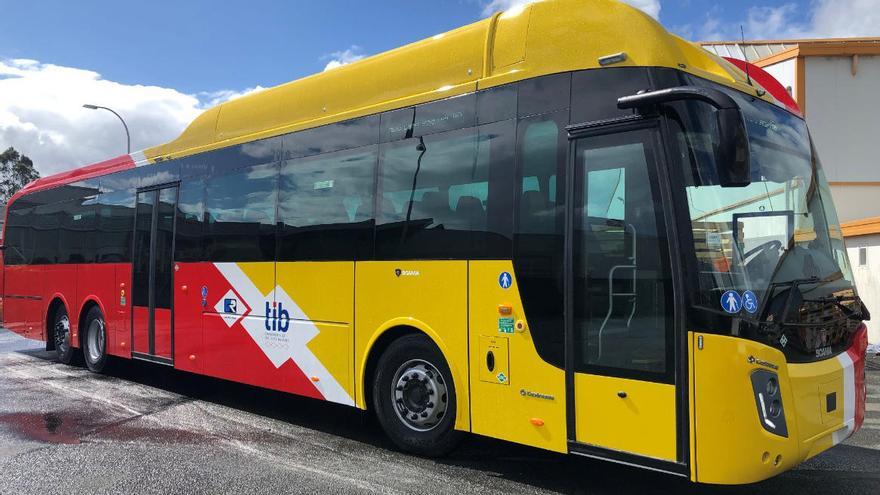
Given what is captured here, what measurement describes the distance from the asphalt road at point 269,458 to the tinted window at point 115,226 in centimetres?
224

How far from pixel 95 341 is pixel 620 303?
30.6ft

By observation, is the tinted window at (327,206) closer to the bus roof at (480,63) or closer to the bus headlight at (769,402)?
the bus roof at (480,63)

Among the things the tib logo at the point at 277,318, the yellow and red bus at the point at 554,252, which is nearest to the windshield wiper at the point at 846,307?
the yellow and red bus at the point at 554,252

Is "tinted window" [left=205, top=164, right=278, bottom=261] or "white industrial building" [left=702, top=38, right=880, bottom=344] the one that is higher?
"white industrial building" [left=702, top=38, right=880, bottom=344]

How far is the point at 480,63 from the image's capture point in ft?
18.3

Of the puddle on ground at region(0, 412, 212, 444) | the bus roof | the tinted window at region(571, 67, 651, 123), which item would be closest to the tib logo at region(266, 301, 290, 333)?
the puddle on ground at region(0, 412, 212, 444)

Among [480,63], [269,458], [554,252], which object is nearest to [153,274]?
[269,458]

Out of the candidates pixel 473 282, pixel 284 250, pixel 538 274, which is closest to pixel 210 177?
pixel 284 250

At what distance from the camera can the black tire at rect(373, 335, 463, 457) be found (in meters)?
5.64

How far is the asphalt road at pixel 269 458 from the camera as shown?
5.17 metres

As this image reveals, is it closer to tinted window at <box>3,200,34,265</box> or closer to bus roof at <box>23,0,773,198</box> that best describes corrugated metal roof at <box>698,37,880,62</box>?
bus roof at <box>23,0,773,198</box>

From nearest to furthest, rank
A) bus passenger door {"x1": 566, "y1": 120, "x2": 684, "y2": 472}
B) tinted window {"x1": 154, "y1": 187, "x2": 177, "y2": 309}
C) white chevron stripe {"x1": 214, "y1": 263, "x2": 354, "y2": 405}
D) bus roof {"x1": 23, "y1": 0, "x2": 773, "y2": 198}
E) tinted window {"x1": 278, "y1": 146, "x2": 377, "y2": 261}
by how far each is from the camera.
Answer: bus passenger door {"x1": 566, "y1": 120, "x2": 684, "y2": 472}, bus roof {"x1": 23, "y1": 0, "x2": 773, "y2": 198}, tinted window {"x1": 278, "y1": 146, "x2": 377, "y2": 261}, white chevron stripe {"x1": 214, "y1": 263, "x2": 354, "y2": 405}, tinted window {"x1": 154, "y1": 187, "x2": 177, "y2": 309}

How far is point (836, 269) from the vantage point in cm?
483

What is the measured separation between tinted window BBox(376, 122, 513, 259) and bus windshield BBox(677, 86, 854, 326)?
1.45 m
